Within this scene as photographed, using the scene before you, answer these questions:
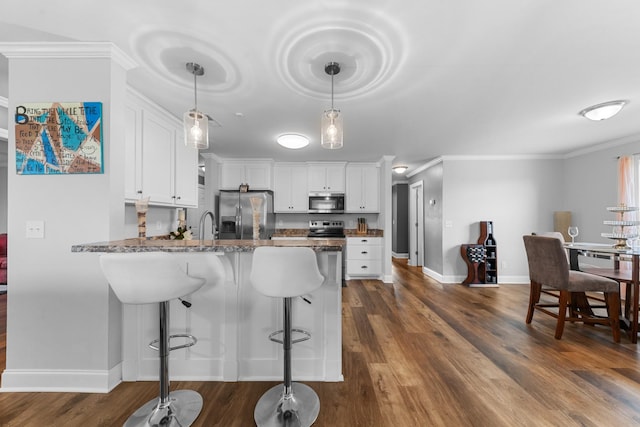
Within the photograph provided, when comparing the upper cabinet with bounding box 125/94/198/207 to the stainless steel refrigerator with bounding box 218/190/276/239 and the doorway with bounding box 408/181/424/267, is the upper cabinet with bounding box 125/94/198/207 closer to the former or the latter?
the stainless steel refrigerator with bounding box 218/190/276/239

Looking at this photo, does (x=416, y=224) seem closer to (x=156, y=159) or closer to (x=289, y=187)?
(x=289, y=187)

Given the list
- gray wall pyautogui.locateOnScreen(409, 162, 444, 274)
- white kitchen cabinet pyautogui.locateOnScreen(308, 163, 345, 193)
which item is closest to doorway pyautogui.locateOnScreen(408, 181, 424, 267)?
gray wall pyautogui.locateOnScreen(409, 162, 444, 274)

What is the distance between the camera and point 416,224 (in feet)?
23.0

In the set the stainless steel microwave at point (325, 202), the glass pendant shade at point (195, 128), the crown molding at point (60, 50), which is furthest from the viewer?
the stainless steel microwave at point (325, 202)

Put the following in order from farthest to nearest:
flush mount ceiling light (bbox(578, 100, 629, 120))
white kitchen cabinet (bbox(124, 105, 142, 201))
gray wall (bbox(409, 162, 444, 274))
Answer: gray wall (bbox(409, 162, 444, 274)), flush mount ceiling light (bbox(578, 100, 629, 120)), white kitchen cabinet (bbox(124, 105, 142, 201))

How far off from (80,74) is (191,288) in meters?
1.69

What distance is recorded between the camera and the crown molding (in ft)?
5.90

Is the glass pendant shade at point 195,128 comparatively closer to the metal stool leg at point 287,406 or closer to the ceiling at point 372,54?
the ceiling at point 372,54

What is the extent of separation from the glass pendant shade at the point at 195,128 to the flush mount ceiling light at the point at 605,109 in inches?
143

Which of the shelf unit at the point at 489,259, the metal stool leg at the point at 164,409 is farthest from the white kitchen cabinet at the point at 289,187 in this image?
the metal stool leg at the point at 164,409

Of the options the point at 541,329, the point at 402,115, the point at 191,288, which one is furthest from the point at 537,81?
the point at 191,288

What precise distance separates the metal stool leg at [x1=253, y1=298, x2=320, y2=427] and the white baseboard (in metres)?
1.10

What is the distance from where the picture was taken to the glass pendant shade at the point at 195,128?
1.90 meters

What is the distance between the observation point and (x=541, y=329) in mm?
2877
